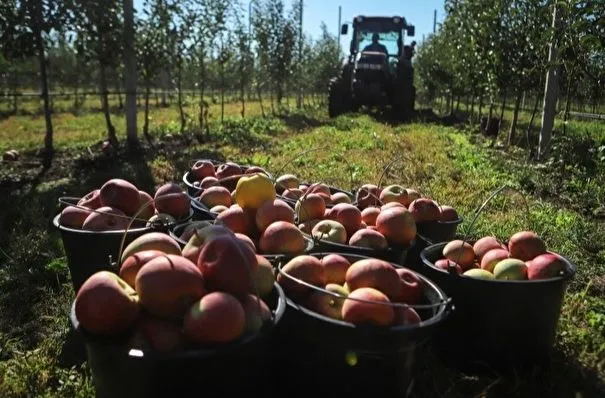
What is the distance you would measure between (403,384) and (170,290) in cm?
102

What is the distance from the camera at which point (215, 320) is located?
5.91 ft

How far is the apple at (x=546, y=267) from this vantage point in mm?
2605

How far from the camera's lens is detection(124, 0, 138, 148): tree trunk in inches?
353

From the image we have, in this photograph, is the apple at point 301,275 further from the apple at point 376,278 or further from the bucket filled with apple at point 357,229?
the bucket filled with apple at point 357,229

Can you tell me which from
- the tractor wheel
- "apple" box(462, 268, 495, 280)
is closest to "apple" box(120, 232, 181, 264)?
"apple" box(462, 268, 495, 280)

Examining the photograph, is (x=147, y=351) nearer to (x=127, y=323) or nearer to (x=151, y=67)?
(x=127, y=323)

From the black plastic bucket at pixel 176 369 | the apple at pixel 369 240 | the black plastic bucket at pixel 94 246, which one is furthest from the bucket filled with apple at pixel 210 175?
the black plastic bucket at pixel 176 369

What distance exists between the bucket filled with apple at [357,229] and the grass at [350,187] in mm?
634

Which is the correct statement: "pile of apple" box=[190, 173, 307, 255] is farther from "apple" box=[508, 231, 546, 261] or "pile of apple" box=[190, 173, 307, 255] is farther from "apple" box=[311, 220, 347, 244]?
"apple" box=[508, 231, 546, 261]

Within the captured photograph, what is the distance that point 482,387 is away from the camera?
8.43 feet

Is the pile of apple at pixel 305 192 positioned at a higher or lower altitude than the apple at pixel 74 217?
higher

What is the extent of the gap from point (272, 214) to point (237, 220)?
0.23 m

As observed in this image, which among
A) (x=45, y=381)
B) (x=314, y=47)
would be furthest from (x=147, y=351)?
(x=314, y=47)

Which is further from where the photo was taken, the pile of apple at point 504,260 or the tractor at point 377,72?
the tractor at point 377,72
